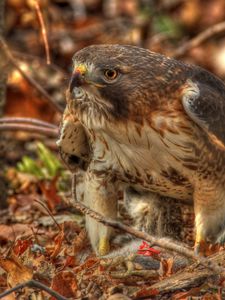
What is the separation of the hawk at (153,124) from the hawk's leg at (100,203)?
3cm

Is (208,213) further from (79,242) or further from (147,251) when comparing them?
(79,242)

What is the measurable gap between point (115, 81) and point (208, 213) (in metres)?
1.07

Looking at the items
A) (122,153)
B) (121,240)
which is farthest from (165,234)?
(122,153)

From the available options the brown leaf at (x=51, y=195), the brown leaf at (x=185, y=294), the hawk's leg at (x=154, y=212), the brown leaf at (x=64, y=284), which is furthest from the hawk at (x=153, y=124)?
the brown leaf at (x=51, y=195)

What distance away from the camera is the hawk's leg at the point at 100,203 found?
5.93 metres

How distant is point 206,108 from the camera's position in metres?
5.38

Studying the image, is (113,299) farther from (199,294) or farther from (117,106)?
(117,106)

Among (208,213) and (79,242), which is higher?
(208,213)

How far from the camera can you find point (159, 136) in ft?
17.6

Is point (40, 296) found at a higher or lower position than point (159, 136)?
lower

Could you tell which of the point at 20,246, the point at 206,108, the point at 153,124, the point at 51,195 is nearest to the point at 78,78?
the point at 153,124

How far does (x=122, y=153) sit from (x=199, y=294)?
1.11m

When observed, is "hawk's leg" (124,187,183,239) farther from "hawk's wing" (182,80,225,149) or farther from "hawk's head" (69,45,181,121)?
"hawk's head" (69,45,181,121)

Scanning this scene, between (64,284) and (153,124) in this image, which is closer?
(64,284)
